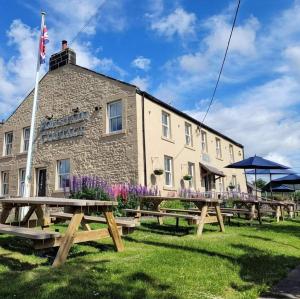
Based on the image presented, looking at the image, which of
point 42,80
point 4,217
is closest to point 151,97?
point 42,80

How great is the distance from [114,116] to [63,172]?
4.47 m

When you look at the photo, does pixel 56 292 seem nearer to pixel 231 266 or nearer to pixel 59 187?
pixel 231 266

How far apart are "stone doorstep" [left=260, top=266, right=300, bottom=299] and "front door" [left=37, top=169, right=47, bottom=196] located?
679 inches

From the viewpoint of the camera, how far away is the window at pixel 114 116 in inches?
712

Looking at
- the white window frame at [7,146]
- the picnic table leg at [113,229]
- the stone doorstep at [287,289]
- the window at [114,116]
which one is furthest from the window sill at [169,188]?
the stone doorstep at [287,289]

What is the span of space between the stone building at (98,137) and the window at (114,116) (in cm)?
5

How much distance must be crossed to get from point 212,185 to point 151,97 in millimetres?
9040

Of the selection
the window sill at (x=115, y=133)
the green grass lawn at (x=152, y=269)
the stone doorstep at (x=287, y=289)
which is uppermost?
the window sill at (x=115, y=133)

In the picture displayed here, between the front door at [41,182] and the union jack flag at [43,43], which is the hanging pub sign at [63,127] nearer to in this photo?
the front door at [41,182]

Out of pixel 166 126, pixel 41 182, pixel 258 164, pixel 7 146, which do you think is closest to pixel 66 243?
pixel 258 164

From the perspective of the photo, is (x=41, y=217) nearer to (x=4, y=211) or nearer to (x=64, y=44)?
(x=4, y=211)

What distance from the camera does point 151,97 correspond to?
18359 millimetres

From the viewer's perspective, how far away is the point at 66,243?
18.0ft

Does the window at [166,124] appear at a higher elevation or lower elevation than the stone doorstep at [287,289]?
higher
